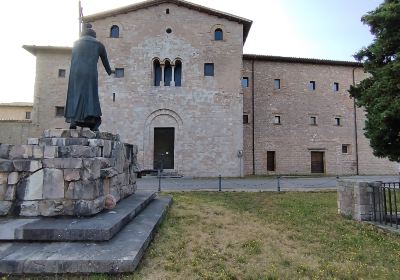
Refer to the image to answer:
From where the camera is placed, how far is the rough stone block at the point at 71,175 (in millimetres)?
4719

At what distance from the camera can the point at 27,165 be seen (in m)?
4.75

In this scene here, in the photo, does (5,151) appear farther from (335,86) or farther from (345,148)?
(335,86)

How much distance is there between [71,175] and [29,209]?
0.89 metres

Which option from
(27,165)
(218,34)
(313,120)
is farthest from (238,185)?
(313,120)

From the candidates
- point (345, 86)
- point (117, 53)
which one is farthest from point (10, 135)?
point (345, 86)

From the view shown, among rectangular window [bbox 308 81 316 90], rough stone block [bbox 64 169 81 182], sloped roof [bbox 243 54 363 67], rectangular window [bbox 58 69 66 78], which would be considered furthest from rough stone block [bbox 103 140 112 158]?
rectangular window [bbox 308 81 316 90]

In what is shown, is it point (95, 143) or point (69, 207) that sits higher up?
point (95, 143)

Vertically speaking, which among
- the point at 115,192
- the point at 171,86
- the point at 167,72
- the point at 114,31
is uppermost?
the point at 114,31

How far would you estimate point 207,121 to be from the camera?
2048cm

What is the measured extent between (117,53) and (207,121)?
28.3 feet

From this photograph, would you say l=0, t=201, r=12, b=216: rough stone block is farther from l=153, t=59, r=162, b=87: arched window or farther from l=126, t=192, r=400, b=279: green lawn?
l=153, t=59, r=162, b=87: arched window

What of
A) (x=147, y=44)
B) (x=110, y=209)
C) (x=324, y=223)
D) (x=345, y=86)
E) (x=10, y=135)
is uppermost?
(x=147, y=44)

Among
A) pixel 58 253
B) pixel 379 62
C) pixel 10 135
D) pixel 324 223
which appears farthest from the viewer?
pixel 10 135

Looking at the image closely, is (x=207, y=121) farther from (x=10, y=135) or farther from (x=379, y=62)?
(x=10, y=135)
